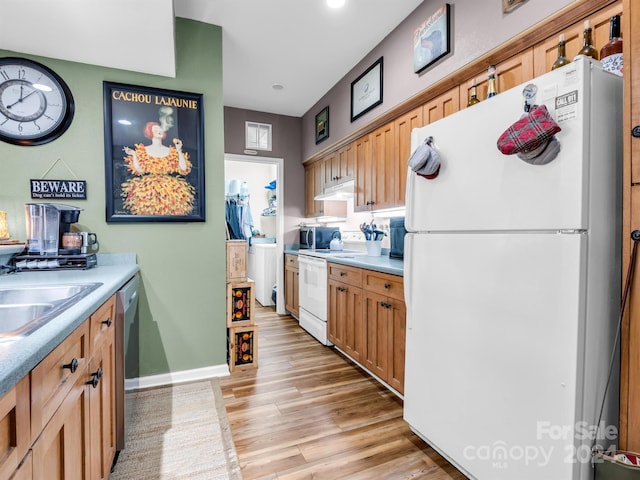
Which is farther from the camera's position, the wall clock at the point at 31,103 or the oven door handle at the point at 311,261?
the oven door handle at the point at 311,261

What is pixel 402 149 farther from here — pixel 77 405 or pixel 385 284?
pixel 77 405

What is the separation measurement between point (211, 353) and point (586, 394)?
2368mm

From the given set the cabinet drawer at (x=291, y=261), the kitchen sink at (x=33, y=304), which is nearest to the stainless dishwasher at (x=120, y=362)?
the kitchen sink at (x=33, y=304)

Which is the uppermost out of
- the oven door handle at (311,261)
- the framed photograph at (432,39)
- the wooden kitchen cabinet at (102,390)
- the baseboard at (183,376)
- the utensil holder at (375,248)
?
the framed photograph at (432,39)

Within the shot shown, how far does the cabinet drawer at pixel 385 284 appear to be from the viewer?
213cm

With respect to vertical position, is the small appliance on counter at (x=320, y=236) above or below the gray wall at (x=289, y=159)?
below

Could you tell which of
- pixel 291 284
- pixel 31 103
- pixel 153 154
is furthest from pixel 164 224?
pixel 291 284

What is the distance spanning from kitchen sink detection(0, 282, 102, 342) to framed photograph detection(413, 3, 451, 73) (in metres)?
2.41

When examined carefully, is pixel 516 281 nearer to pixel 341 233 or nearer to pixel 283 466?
pixel 283 466

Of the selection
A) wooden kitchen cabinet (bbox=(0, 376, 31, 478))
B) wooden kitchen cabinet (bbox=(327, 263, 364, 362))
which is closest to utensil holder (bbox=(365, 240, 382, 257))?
wooden kitchen cabinet (bbox=(327, 263, 364, 362))

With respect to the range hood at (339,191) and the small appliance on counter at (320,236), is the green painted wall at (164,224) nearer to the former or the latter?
the range hood at (339,191)

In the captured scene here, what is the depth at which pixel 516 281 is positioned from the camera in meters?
1.21

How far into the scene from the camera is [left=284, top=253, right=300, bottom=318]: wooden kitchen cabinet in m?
4.11

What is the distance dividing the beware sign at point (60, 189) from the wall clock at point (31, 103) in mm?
270
